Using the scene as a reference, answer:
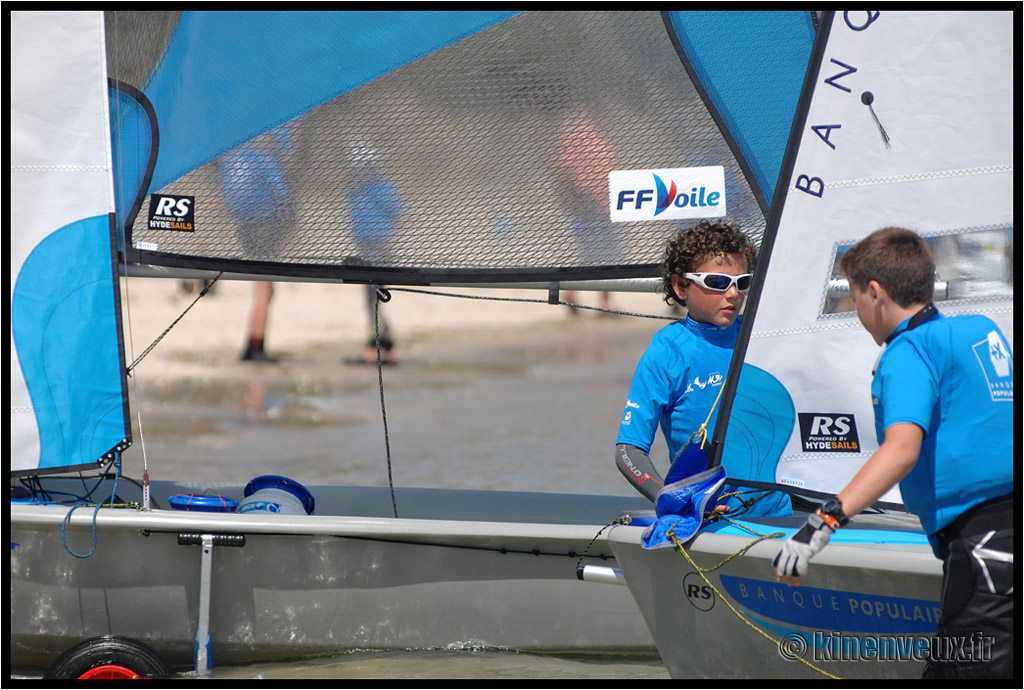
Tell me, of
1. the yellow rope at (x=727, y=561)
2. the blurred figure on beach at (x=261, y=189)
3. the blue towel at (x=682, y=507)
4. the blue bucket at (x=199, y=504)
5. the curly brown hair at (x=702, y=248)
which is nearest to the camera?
the yellow rope at (x=727, y=561)

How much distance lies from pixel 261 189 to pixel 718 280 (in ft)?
5.42

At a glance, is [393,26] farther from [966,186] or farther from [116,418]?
[966,186]

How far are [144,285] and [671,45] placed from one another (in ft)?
38.1

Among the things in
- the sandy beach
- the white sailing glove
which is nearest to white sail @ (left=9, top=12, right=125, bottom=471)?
the white sailing glove

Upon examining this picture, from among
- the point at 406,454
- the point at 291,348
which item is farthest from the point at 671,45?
the point at 291,348

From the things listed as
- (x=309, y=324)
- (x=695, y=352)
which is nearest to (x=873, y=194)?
(x=695, y=352)

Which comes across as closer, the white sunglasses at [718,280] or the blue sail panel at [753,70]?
the white sunglasses at [718,280]

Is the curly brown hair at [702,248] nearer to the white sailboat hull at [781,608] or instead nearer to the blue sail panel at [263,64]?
the white sailboat hull at [781,608]

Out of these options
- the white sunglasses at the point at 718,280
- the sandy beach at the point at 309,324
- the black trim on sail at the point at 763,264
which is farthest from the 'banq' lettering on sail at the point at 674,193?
the sandy beach at the point at 309,324

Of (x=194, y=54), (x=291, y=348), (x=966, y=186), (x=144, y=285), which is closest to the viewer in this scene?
(x=966, y=186)

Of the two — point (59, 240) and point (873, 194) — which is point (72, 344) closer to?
point (59, 240)

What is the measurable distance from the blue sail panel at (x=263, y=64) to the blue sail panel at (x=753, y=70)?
67cm

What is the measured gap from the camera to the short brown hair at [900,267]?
1926mm

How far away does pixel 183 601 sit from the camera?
3023 mm
